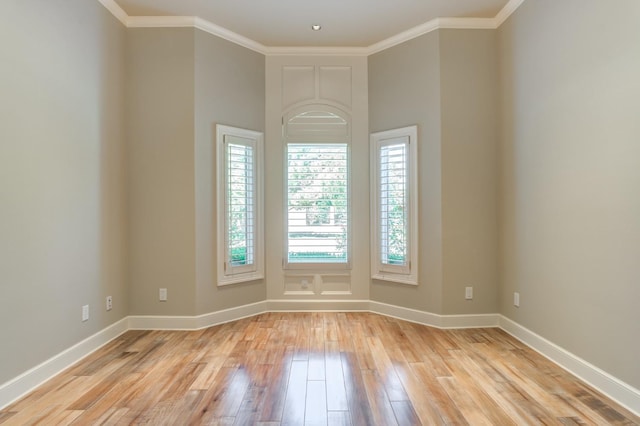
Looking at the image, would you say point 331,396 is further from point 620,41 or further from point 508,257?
point 620,41

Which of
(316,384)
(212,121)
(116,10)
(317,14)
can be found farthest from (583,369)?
(116,10)

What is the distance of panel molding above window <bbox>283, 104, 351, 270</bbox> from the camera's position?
460 cm

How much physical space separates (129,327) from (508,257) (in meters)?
3.98

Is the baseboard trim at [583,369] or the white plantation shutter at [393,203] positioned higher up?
the white plantation shutter at [393,203]

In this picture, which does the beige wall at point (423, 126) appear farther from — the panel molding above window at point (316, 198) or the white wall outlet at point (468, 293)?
the panel molding above window at point (316, 198)

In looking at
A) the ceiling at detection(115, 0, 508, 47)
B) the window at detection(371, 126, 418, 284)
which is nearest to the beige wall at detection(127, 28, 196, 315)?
the ceiling at detection(115, 0, 508, 47)

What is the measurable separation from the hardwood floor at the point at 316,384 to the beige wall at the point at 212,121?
575 mm

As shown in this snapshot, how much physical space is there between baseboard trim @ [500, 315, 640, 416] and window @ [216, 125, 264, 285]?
9.35 ft

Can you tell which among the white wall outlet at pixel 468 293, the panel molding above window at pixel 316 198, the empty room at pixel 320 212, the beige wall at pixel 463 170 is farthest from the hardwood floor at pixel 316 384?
the panel molding above window at pixel 316 198

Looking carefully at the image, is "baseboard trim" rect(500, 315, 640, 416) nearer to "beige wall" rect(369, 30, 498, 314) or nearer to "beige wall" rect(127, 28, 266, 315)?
"beige wall" rect(369, 30, 498, 314)

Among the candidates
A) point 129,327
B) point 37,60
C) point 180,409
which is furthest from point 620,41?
Result: point 129,327

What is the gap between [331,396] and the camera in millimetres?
2492

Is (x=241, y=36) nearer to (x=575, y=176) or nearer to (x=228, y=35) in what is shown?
(x=228, y=35)

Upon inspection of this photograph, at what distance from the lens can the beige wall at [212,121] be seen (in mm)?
4008
